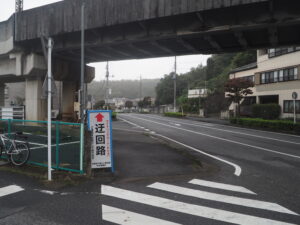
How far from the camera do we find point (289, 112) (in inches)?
1078

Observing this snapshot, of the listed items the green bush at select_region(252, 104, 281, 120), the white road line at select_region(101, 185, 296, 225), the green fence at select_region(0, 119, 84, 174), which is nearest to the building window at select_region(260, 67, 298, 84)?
the green bush at select_region(252, 104, 281, 120)

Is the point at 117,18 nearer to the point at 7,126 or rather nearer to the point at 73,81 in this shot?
the point at 7,126

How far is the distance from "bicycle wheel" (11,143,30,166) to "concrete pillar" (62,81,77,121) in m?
12.5

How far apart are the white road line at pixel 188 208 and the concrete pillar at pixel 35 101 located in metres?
13.2

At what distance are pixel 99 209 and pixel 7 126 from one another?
634 centimetres

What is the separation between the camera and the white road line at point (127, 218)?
3.89 meters

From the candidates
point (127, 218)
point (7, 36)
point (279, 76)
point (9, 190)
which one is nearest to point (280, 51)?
point (279, 76)

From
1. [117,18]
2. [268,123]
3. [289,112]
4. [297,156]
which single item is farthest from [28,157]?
[289,112]

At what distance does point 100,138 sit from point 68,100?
A: 1459cm

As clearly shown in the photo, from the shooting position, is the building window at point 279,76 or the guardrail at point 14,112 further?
the building window at point 279,76

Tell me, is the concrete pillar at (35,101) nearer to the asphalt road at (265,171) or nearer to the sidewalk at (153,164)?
the sidewalk at (153,164)

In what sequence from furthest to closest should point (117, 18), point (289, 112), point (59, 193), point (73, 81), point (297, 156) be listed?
point (289, 112) → point (73, 81) → point (117, 18) → point (297, 156) → point (59, 193)

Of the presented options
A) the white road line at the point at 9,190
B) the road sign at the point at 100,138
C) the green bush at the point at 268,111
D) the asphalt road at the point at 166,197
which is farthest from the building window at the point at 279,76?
the white road line at the point at 9,190

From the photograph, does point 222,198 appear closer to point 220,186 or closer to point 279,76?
point 220,186
